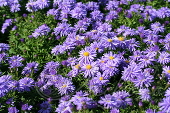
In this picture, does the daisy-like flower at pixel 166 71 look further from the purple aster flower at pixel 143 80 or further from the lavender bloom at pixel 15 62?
the lavender bloom at pixel 15 62

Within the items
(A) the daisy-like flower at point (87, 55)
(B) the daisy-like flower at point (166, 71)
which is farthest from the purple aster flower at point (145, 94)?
(A) the daisy-like flower at point (87, 55)

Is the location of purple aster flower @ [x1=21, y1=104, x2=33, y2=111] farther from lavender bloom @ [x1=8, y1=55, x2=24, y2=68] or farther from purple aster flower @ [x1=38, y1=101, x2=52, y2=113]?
lavender bloom @ [x1=8, y1=55, x2=24, y2=68]

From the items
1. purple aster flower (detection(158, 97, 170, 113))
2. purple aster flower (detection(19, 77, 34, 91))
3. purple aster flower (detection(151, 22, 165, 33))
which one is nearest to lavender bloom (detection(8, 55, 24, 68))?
purple aster flower (detection(19, 77, 34, 91))

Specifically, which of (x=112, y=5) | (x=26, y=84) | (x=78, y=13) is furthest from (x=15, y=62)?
(x=112, y=5)

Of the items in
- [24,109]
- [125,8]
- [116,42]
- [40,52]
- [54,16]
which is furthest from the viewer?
[125,8]

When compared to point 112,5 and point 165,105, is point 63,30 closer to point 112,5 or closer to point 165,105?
point 112,5

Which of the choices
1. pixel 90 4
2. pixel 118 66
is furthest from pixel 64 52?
pixel 90 4

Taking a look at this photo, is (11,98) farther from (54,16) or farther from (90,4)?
(90,4)
